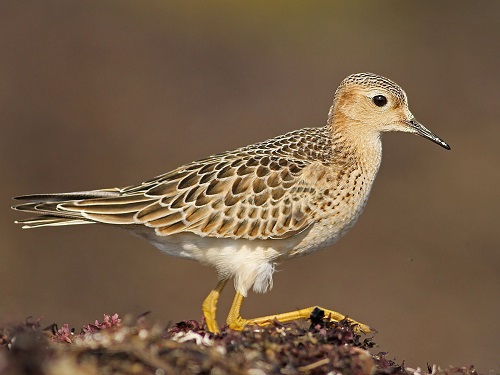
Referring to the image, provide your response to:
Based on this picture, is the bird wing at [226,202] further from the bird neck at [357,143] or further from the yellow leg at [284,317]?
the yellow leg at [284,317]

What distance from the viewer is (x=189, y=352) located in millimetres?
5574

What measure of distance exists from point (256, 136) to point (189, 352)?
19546 mm

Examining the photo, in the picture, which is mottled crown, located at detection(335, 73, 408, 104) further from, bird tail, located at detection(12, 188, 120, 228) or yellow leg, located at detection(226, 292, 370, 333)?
bird tail, located at detection(12, 188, 120, 228)

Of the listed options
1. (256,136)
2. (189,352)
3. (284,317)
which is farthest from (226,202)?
(256,136)

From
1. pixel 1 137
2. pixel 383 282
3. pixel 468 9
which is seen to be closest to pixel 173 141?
pixel 1 137

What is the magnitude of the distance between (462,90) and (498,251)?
8.39 metres

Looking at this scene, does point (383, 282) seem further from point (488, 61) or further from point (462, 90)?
point (488, 61)

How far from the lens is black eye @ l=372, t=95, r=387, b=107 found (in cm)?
987

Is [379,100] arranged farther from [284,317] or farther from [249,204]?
[284,317]

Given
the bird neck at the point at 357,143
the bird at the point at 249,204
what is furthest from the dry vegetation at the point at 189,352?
the bird neck at the point at 357,143

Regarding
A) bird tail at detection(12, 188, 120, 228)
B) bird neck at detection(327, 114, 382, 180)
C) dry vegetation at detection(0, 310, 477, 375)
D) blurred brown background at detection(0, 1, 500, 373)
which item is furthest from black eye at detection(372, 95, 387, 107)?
blurred brown background at detection(0, 1, 500, 373)

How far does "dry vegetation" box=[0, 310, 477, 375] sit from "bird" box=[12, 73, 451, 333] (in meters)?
2.23

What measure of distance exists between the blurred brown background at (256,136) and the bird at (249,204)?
8092mm

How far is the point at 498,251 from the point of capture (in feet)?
71.7
